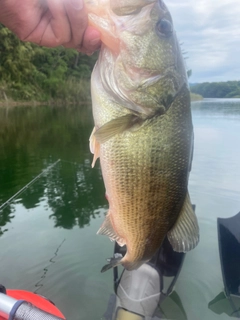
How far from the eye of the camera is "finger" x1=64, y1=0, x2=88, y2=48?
4.19 ft

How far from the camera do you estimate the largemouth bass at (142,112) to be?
140 cm

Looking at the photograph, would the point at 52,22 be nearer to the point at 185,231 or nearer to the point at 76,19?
the point at 76,19

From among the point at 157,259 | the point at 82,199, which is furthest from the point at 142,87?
the point at 82,199

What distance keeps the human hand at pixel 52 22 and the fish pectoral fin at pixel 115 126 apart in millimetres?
313

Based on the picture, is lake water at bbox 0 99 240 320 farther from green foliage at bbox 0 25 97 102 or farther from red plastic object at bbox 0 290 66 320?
green foliage at bbox 0 25 97 102

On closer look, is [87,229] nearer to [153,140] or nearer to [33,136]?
[153,140]

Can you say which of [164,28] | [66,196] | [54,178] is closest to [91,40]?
[164,28]

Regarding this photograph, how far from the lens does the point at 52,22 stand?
143 cm

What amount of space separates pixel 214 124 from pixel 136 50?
15.8 m

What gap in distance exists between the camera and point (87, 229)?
5020 millimetres

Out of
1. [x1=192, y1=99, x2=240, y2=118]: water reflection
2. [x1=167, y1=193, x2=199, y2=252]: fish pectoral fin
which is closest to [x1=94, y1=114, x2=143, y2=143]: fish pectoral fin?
[x1=167, y1=193, x2=199, y2=252]: fish pectoral fin

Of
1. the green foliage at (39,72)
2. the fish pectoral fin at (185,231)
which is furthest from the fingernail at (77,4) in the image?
the green foliage at (39,72)

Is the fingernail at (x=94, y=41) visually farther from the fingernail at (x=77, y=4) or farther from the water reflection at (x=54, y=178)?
the water reflection at (x=54, y=178)

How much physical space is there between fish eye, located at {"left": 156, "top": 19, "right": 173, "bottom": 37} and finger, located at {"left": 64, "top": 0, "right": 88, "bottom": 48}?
0.98ft
